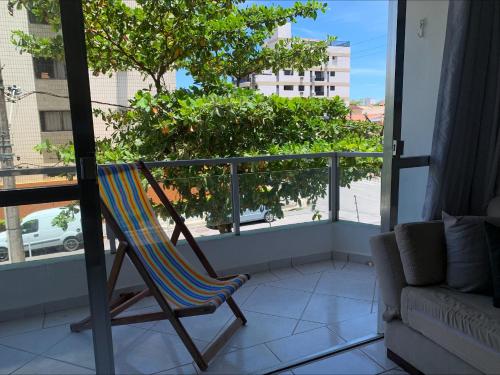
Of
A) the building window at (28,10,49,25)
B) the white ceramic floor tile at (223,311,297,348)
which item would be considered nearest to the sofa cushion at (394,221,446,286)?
the white ceramic floor tile at (223,311,297,348)

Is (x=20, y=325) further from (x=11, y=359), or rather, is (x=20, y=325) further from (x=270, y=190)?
(x=270, y=190)

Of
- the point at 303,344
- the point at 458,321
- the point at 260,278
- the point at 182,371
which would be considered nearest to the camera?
the point at 458,321

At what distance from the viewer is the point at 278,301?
9.31 feet

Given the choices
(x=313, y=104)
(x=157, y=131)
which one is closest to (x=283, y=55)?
(x=313, y=104)

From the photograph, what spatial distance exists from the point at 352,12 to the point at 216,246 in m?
6.38

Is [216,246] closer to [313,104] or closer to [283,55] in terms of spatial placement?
[313,104]

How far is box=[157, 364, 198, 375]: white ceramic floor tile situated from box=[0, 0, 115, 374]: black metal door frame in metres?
0.54

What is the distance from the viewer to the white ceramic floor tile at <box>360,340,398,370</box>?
2025mm

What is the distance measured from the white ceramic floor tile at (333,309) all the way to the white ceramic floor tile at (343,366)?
408mm

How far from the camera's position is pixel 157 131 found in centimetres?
452

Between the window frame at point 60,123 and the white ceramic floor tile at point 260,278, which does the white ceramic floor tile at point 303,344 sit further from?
the window frame at point 60,123

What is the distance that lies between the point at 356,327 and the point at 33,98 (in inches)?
85.4

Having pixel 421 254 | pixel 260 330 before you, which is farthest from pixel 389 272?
pixel 260 330

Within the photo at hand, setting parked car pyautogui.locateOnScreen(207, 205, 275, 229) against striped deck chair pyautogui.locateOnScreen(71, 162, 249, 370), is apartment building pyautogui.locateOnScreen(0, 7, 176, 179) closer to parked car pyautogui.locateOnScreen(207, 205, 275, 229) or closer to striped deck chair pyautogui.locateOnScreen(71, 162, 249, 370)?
striped deck chair pyautogui.locateOnScreen(71, 162, 249, 370)
